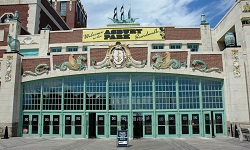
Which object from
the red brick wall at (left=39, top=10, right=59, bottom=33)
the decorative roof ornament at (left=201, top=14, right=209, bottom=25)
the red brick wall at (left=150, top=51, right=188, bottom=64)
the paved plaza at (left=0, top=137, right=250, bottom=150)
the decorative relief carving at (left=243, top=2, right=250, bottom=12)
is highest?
the red brick wall at (left=39, top=10, right=59, bottom=33)

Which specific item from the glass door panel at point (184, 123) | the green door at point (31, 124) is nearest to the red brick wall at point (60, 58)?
the green door at point (31, 124)

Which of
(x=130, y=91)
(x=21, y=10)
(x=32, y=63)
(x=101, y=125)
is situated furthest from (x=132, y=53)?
(x=21, y=10)

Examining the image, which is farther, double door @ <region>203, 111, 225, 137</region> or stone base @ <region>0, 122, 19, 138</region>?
stone base @ <region>0, 122, 19, 138</region>

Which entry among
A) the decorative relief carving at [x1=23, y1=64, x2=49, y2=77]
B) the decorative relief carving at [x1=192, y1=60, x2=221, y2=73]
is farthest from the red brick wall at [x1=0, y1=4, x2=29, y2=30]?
the decorative relief carving at [x1=192, y1=60, x2=221, y2=73]

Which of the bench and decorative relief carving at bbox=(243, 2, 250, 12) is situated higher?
decorative relief carving at bbox=(243, 2, 250, 12)

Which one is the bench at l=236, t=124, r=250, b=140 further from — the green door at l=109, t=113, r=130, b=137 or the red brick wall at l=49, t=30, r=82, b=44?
the red brick wall at l=49, t=30, r=82, b=44

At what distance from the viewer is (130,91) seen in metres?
22.2

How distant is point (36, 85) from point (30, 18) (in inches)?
513

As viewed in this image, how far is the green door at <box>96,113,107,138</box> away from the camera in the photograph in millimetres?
21891

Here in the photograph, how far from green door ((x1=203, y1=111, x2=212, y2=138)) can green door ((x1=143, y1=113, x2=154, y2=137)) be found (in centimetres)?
468

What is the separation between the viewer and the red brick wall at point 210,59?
22094mm

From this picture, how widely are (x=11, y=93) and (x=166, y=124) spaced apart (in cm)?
1463

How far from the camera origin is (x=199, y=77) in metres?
22.2

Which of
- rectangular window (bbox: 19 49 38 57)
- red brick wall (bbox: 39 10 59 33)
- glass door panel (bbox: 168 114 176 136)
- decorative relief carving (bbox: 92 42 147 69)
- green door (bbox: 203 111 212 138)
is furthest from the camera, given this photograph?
red brick wall (bbox: 39 10 59 33)
